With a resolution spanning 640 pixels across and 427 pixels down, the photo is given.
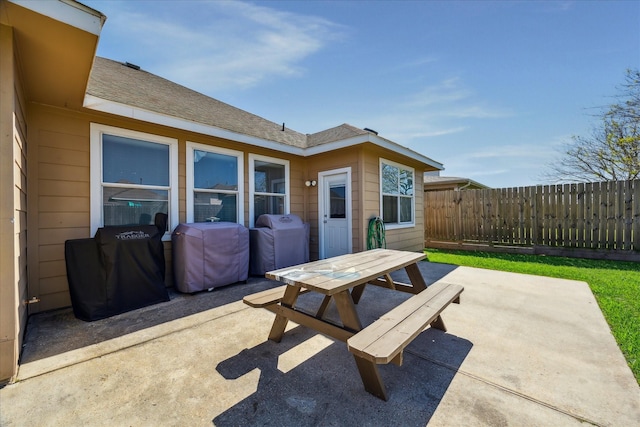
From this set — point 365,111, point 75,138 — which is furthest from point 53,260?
point 365,111

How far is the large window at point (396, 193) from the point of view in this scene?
6.03 meters

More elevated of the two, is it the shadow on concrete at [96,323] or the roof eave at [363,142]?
the roof eave at [363,142]

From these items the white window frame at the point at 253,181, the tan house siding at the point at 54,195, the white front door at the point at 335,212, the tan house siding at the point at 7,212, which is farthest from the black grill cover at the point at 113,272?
the white front door at the point at 335,212

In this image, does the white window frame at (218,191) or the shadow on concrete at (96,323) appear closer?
the shadow on concrete at (96,323)

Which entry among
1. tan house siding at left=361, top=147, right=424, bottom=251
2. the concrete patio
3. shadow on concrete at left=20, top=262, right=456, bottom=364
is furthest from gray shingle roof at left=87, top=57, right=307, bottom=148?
the concrete patio

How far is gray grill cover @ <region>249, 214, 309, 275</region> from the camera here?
181 inches

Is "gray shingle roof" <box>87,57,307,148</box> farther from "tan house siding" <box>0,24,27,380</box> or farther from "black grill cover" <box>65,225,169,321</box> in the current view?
"black grill cover" <box>65,225,169,321</box>

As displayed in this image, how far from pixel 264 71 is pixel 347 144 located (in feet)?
10.1

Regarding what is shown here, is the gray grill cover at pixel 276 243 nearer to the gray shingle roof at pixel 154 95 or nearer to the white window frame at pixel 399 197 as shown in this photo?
the gray shingle roof at pixel 154 95

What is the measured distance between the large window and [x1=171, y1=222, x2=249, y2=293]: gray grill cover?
11.2ft

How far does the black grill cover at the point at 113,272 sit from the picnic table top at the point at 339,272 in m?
2.17

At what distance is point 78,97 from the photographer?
2939 mm

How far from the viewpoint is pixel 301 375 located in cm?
184

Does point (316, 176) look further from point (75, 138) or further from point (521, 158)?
point (521, 158)
